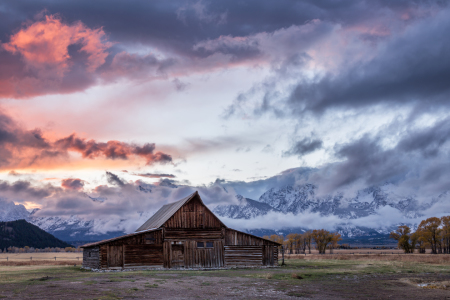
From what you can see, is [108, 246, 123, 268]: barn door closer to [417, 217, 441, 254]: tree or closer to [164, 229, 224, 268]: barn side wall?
[164, 229, 224, 268]: barn side wall

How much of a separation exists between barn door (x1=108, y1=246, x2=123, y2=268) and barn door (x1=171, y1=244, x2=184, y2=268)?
6.17m

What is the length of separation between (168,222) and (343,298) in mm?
29469

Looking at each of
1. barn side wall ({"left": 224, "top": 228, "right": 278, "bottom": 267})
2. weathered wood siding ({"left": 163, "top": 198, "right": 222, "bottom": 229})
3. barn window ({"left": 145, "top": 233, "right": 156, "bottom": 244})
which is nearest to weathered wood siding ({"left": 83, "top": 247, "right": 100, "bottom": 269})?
barn window ({"left": 145, "top": 233, "right": 156, "bottom": 244})

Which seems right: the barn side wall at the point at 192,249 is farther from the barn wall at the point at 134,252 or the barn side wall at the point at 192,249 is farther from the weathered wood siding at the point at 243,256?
the barn wall at the point at 134,252

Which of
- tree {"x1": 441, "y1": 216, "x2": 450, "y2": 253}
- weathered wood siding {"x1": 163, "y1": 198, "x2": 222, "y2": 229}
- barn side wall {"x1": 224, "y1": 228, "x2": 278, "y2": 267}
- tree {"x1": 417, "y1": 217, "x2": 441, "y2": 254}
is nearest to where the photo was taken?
weathered wood siding {"x1": 163, "y1": 198, "x2": 222, "y2": 229}

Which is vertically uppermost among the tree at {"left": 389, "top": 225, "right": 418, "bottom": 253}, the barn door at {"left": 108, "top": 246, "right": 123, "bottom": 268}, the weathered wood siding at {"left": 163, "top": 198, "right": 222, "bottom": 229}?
the weathered wood siding at {"left": 163, "top": 198, "right": 222, "bottom": 229}

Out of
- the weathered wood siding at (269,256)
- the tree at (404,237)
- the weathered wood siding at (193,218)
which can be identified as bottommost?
the tree at (404,237)

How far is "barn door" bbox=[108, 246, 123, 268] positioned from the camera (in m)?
43.2

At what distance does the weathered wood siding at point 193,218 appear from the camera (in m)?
47.6

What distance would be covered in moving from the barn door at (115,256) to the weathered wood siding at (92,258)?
1519 millimetres

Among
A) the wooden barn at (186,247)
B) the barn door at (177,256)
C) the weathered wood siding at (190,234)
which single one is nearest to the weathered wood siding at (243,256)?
the wooden barn at (186,247)

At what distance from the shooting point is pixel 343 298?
2108cm

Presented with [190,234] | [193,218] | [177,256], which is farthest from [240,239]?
[177,256]

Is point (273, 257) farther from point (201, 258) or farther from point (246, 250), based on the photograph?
point (201, 258)
